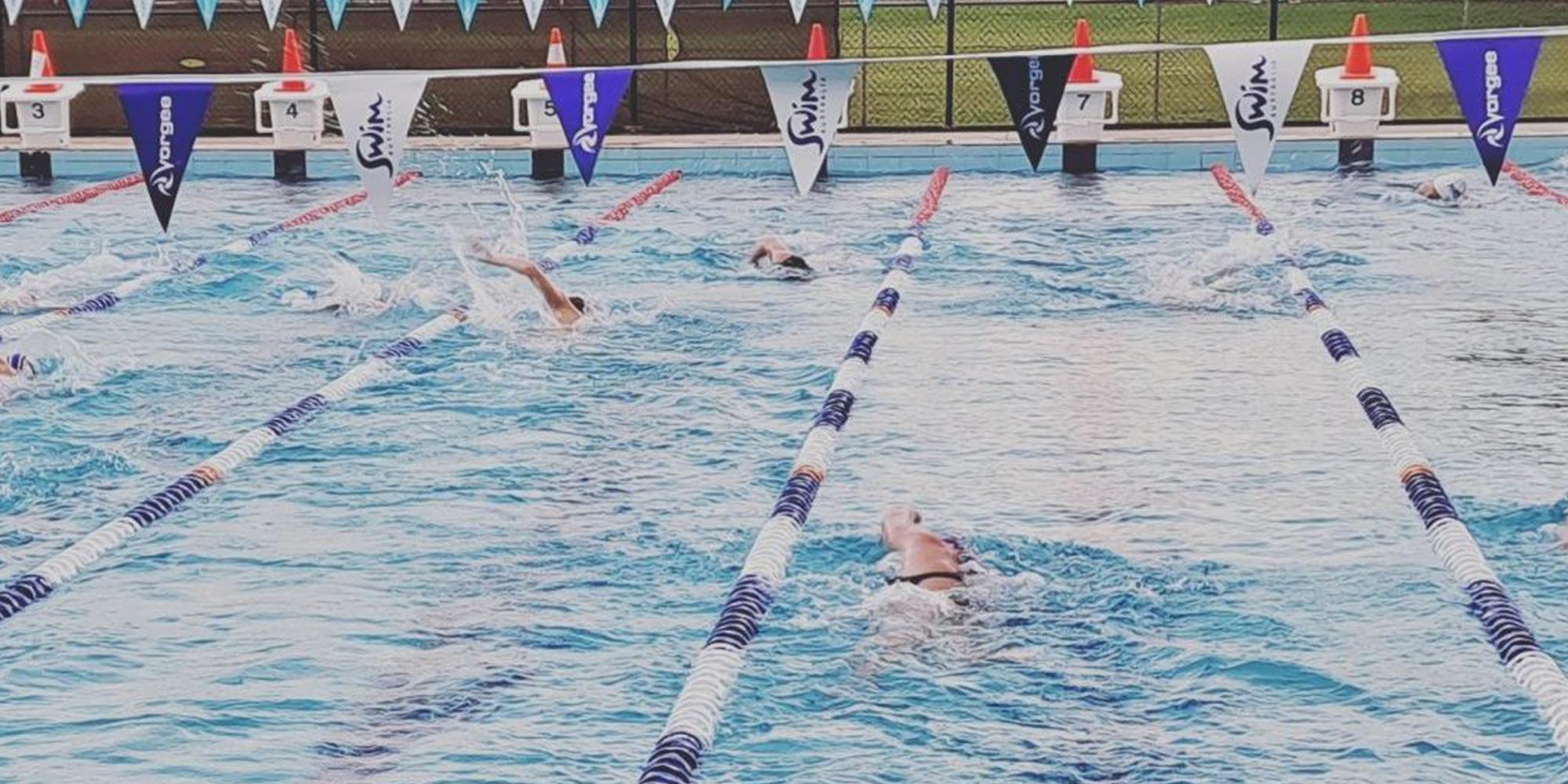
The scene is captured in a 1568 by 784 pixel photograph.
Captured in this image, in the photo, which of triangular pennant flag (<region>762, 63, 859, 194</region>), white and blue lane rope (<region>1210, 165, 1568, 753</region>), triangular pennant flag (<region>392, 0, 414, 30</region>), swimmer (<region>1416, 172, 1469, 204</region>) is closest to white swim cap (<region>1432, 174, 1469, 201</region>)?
swimmer (<region>1416, 172, 1469, 204</region>)

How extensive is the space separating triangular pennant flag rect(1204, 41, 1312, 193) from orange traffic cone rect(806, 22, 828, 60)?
17.7 feet

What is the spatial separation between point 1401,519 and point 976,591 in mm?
1308

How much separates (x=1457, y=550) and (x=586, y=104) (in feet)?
14.6

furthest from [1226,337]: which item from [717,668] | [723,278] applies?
[717,668]

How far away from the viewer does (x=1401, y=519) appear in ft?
19.6

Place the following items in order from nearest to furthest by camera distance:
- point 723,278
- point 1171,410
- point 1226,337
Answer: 1. point 1171,410
2. point 1226,337
3. point 723,278

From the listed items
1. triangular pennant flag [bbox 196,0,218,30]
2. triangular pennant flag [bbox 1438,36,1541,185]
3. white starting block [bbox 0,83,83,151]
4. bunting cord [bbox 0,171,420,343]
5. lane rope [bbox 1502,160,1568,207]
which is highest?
triangular pennant flag [bbox 196,0,218,30]

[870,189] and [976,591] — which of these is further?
[870,189]

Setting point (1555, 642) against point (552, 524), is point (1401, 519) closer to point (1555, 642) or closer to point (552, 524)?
point (1555, 642)

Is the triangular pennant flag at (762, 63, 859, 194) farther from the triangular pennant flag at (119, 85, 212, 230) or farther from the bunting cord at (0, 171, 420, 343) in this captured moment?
the bunting cord at (0, 171, 420, 343)

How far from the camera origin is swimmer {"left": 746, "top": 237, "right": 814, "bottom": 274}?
1005 centimetres

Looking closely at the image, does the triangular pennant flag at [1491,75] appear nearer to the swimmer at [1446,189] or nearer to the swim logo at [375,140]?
the swim logo at [375,140]

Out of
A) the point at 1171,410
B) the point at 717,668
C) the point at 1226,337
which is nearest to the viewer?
the point at 717,668

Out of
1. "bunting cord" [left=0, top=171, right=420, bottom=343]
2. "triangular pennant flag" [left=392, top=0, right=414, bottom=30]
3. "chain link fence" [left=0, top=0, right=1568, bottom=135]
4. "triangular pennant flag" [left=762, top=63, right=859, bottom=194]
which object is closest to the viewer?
"triangular pennant flag" [left=762, top=63, right=859, bottom=194]
